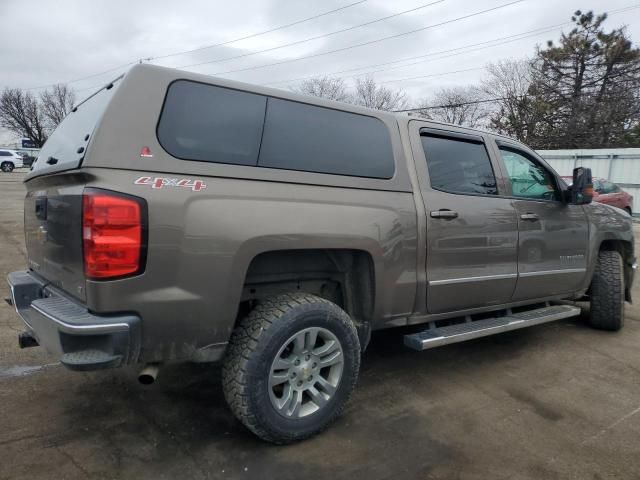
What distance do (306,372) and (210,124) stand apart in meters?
1.45

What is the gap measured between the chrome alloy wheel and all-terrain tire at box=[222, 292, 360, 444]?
0.07 feet

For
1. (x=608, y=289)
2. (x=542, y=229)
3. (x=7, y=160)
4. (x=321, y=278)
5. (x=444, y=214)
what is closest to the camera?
(x=321, y=278)

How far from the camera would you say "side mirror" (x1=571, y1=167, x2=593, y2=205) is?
13.7 ft

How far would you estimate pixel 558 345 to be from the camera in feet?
15.0


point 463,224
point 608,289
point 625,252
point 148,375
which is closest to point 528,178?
point 463,224

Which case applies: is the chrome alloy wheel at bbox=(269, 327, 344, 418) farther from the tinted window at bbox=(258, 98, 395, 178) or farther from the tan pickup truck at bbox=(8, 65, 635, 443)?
the tinted window at bbox=(258, 98, 395, 178)

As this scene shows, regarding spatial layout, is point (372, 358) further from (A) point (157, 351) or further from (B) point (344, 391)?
(A) point (157, 351)

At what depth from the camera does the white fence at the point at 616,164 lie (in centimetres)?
1880

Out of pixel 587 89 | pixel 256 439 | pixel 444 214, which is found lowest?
pixel 256 439

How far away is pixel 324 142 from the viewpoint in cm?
291

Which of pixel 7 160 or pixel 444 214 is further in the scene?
pixel 7 160

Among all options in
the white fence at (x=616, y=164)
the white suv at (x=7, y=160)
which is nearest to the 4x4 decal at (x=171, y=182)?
the white fence at (x=616, y=164)

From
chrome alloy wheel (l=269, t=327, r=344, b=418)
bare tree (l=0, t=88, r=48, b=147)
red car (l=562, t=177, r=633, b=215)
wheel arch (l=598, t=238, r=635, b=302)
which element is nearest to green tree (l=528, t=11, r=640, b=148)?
red car (l=562, t=177, r=633, b=215)

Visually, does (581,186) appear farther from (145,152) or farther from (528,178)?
(145,152)
